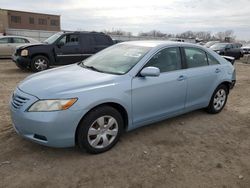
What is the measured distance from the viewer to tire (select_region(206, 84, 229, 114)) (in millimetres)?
5434

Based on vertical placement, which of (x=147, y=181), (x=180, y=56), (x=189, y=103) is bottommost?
(x=147, y=181)

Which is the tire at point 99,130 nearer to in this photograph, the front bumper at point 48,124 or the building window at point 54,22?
the front bumper at point 48,124

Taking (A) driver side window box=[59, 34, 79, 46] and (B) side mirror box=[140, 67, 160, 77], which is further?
(A) driver side window box=[59, 34, 79, 46]

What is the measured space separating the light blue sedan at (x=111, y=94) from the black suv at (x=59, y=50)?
20.6 ft

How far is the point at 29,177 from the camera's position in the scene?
123 inches

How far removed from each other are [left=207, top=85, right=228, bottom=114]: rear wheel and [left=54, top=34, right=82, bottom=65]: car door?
693cm

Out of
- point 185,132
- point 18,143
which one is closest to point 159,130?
point 185,132

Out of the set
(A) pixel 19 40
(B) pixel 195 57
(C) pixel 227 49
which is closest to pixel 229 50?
(C) pixel 227 49

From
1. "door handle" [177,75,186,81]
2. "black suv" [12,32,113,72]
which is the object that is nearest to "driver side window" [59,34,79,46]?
"black suv" [12,32,113,72]

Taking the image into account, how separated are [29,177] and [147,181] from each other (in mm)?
1405

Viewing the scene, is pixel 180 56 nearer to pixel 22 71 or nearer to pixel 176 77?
pixel 176 77

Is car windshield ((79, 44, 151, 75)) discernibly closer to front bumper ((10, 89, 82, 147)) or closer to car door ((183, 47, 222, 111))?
car door ((183, 47, 222, 111))

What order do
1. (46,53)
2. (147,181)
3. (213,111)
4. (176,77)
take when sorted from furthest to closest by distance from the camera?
(46,53) → (213,111) → (176,77) → (147,181)

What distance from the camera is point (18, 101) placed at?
3.50 m
